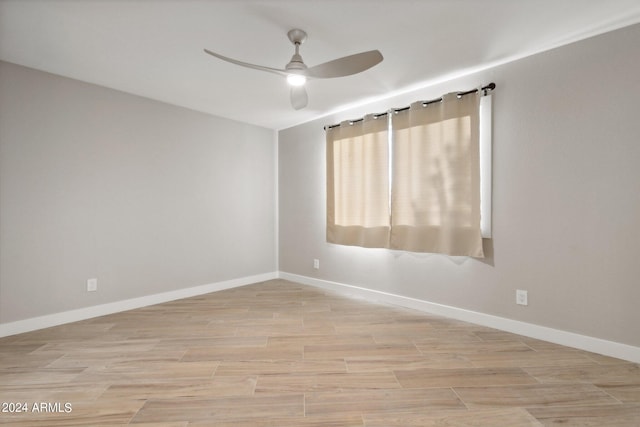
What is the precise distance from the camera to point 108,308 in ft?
9.86

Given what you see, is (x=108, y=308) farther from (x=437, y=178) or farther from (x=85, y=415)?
(x=437, y=178)

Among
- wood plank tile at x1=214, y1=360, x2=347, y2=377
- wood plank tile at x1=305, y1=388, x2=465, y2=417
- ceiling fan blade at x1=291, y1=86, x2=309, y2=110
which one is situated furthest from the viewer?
ceiling fan blade at x1=291, y1=86, x2=309, y2=110

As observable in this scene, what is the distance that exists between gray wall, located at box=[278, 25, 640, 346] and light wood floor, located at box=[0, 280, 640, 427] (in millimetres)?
335

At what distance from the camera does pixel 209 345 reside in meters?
2.30

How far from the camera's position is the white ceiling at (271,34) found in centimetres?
186

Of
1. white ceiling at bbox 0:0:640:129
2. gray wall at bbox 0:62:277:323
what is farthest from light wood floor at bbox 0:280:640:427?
white ceiling at bbox 0:0:640:129

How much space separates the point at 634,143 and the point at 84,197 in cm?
449

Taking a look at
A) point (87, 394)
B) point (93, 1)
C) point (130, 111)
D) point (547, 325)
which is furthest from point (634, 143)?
point (130, 111)

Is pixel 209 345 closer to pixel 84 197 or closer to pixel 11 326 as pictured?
pixel 11 326

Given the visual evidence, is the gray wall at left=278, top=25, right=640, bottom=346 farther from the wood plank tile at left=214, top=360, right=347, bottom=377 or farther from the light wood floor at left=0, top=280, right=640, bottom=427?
the wood plank tile at left=214, top=360, right=347, bottom=377

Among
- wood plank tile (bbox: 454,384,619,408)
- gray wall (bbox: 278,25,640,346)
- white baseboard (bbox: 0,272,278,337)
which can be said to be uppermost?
gray wall (bbox: 278,25,640,346)

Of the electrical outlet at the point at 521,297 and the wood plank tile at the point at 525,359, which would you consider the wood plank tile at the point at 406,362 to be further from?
the electrical outlet at the point at 521,297

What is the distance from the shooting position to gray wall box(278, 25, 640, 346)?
2045 millimetres

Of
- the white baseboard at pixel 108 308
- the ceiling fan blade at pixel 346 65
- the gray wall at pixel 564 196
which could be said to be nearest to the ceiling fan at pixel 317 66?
the ceiling fan blade at pixel 346 65
